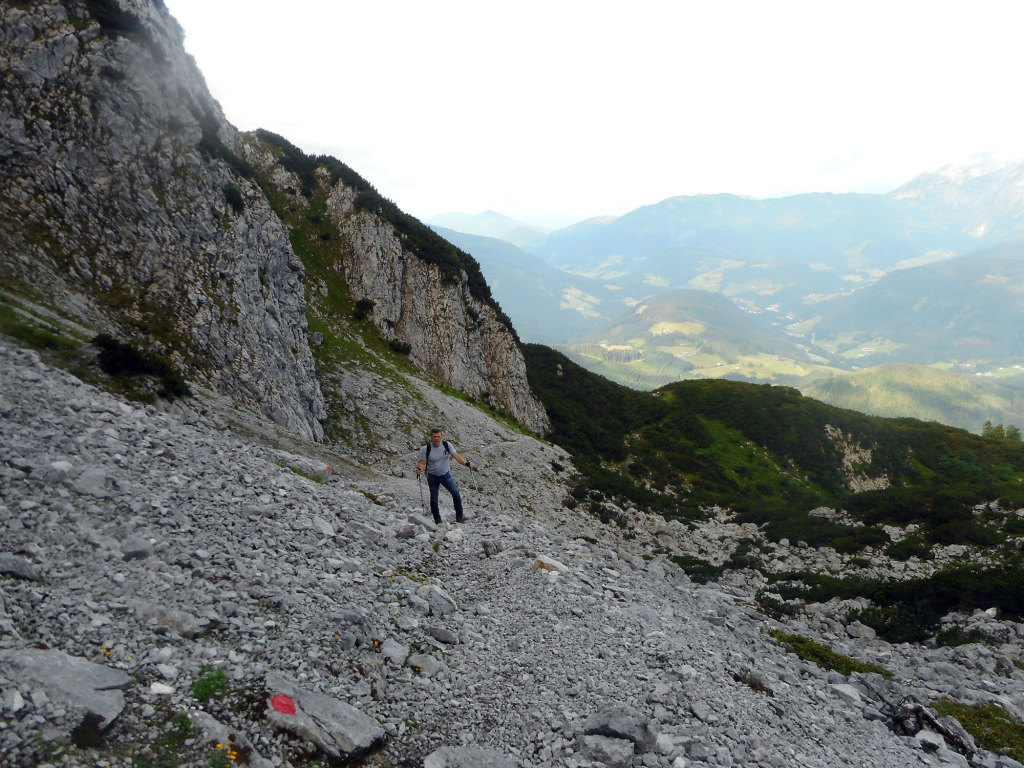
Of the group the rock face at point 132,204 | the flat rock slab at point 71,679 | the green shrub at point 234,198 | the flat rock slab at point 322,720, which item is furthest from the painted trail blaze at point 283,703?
the green shrub at point 234,198

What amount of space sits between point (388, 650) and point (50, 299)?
21.9 m

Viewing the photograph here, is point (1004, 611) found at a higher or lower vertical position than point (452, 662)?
higher

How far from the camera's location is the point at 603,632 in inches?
444

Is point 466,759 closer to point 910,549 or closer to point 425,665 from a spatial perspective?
point 425,665

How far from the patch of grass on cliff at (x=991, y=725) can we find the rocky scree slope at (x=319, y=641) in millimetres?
997

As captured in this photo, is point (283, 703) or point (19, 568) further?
point (19, 568)

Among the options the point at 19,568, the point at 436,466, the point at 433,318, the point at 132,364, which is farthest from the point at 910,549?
the point at 433,318

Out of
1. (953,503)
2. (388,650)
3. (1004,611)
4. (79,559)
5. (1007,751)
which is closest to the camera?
(79,559)

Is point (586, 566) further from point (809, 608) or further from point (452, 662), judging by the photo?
point (809, 608)

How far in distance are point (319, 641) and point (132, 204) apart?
2968cm

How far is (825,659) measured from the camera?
1433 centimetres

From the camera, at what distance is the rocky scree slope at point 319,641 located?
6.13 metres

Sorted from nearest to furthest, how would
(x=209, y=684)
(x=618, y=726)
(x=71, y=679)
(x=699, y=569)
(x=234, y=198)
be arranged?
1. (x=71, y=679)
2. (x=209, y=684)
3. (x=618, y=726)
4. (x=699, y=569)
5. (x=234, y=198)

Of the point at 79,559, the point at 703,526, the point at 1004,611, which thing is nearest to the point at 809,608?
the point at 1004,611
